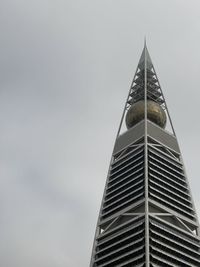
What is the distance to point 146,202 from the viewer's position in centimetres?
11519

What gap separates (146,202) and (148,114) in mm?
47537

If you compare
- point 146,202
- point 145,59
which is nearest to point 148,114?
point 145,59

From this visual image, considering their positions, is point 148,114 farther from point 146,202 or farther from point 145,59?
point 146,202

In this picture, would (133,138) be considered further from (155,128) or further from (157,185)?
(157,185)

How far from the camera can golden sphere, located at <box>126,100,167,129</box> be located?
156m

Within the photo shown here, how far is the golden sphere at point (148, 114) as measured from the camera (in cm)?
15600

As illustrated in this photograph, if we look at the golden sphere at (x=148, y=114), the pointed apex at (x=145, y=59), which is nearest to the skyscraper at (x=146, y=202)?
the golden sphere at (x=148, y=114)

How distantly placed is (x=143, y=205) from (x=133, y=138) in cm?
3299

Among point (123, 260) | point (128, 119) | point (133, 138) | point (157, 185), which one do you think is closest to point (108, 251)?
point (123, 260)

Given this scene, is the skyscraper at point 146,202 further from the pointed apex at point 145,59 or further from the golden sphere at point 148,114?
the pointed apex at point 145,59

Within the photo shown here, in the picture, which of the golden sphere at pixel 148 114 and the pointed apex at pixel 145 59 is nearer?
the golden sphere at pixel 148 114

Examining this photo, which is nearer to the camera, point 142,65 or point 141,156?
point 141,156

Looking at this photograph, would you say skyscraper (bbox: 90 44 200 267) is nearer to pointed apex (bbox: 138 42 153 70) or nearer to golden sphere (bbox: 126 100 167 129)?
golden sphere (bbox: 126 100 167 129)

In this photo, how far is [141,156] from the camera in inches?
5295
